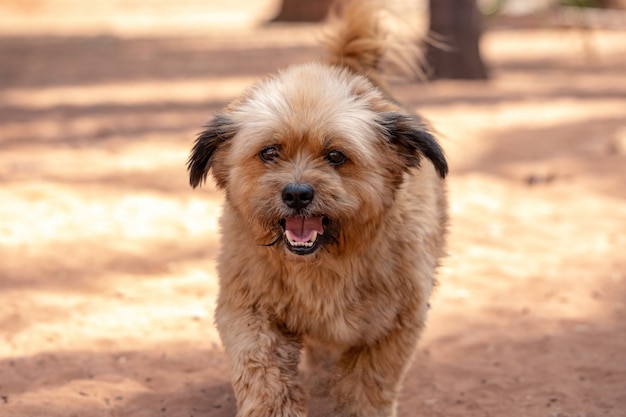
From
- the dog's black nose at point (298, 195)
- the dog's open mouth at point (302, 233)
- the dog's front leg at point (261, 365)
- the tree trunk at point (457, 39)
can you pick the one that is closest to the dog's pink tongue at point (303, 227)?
the dog's open mouth at point (302, 233)

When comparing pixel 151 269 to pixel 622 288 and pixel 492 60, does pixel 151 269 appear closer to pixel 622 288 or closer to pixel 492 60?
pixel 622 288

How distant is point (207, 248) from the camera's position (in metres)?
7.38

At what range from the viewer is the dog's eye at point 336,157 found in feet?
13.2

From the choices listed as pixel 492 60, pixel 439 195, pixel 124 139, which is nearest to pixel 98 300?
pixel 439 195

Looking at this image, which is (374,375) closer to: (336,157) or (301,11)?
(336,157)

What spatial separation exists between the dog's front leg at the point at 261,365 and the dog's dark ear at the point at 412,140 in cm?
95

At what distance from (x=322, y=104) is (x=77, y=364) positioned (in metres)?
2.14

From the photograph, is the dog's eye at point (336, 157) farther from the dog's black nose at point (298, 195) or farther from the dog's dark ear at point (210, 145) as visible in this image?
the dog's dark ear at point (210, 145)

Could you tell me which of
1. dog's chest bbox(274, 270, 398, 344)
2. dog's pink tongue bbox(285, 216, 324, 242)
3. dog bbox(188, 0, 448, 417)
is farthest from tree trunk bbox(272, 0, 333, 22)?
dog's pink tongue bbox(285, 216, 324, 242)

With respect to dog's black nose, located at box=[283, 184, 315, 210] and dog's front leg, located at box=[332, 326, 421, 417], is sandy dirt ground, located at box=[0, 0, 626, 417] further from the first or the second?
dog's black nose, located at box=[283, 184, 315, 210]

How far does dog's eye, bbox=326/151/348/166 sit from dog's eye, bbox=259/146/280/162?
0.21m

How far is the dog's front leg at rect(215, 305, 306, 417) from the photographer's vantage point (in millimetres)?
4066

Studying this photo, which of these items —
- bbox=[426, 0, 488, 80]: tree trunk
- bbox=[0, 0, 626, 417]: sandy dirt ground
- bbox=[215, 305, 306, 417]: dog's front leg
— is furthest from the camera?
bbox=[426, 0, 488, 80]: tree trunk

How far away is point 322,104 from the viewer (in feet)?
13.2
